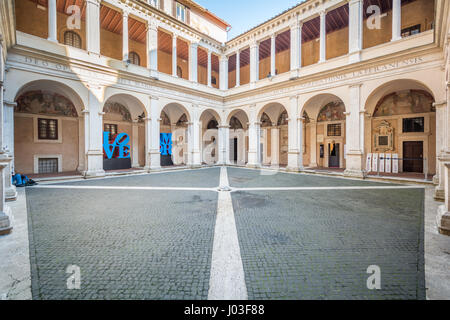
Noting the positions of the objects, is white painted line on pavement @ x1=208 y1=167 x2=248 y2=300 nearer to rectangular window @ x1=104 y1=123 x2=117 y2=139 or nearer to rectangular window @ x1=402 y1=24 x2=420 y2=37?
rectangular window @ x1=104 y1=123 x2=117 y2=139

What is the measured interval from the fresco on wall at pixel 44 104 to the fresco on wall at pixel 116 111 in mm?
2088

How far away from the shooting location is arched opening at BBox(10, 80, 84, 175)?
12242 mm

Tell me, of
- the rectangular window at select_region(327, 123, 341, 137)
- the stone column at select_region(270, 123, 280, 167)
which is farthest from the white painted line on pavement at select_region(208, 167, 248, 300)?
the stone column at select_region(270, 123, 280, 167)

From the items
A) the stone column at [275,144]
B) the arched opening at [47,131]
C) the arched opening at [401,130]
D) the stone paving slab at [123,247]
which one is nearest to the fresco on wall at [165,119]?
the arched opening at [47,131]

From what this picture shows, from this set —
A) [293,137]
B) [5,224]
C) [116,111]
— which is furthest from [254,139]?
[5,224]

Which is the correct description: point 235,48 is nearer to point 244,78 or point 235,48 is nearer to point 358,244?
point 244,78

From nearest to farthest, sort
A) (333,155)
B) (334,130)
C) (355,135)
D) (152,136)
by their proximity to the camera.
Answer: (355,135) → (152,136) → (334,130) → (333,155)

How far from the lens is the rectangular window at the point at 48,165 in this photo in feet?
43.3

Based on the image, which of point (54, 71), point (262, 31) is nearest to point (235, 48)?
point (262, 31)

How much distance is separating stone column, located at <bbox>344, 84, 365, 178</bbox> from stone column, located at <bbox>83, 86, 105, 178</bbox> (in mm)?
14089

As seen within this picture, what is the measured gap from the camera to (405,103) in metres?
13.4

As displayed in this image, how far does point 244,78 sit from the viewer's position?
22.5 metres

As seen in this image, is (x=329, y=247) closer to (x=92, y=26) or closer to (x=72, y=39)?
(x=92, y=26)

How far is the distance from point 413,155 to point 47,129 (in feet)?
75.4
